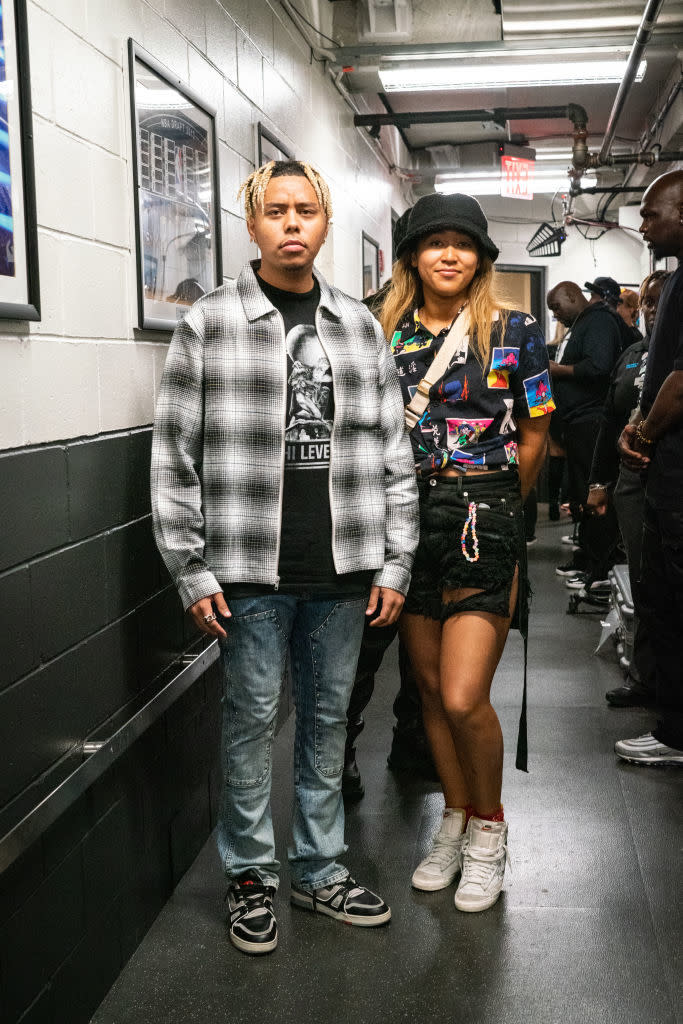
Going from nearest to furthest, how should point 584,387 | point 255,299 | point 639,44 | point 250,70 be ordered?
point 255,299, point 250,70, point 639,44, point 584,387

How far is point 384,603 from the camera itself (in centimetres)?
214

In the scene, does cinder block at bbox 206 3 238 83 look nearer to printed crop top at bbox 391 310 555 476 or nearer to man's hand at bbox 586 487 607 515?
printed crop top at bbox 391 310 555 476

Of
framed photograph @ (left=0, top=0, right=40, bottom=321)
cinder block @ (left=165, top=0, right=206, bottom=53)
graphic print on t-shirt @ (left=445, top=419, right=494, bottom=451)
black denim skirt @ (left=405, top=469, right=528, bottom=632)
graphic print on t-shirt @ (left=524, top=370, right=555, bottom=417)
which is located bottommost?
black denim skirt @ (left=405, top=469, right=528, bottom=632)

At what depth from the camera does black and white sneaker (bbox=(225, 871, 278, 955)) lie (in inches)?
82.4

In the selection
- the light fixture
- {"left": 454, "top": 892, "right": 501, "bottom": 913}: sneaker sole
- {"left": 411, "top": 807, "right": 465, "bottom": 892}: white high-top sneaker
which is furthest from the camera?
the light fixture

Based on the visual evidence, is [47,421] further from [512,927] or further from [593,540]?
[593,540]

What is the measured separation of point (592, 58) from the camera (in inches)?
211

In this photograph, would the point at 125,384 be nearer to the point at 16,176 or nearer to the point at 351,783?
the point at 16,176

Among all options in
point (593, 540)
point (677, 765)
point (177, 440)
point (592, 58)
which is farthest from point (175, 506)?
point (592, 58)

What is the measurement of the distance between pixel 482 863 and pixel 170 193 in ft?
5.61

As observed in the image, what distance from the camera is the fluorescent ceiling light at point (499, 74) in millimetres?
5363

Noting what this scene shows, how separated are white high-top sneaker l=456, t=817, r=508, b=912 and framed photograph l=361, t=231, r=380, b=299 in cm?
431

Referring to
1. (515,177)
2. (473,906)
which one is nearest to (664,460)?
(473,906)

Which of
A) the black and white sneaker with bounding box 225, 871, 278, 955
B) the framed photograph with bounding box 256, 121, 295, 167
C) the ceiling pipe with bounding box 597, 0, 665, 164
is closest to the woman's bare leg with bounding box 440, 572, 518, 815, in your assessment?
the black and white sneaker with bounding box 225, 871, 278, 955
